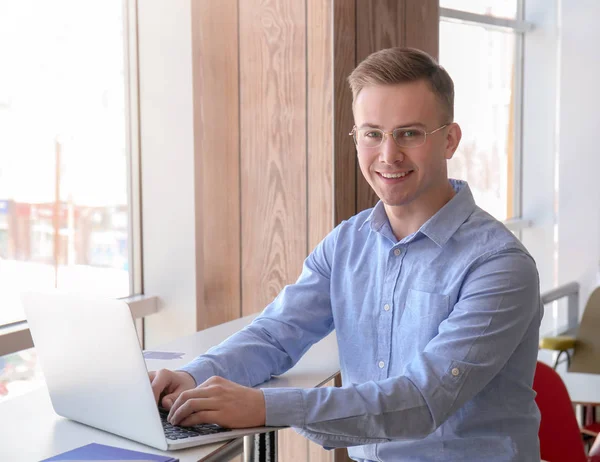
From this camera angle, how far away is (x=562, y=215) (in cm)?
496

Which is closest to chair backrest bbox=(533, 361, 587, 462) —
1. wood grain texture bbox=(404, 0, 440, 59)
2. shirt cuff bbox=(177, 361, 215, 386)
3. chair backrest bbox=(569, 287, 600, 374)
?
shirt cuff bbox=(177, 361, 215, 386)

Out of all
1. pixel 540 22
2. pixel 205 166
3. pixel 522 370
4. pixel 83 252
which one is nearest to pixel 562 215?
pixel 540 22

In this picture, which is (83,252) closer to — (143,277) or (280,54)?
(143,277)

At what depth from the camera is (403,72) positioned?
5.18 ft

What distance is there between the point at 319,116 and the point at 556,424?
4.06ft

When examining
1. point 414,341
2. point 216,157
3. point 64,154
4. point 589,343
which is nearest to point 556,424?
point 414,341

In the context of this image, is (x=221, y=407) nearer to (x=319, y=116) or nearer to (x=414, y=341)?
(x=414, y=341)

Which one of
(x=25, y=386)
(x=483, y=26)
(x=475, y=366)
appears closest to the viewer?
(x=475, y=366)

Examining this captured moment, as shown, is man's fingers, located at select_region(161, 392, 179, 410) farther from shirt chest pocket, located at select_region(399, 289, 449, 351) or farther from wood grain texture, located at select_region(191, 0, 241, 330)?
wood grain texture, located at select_region(191, 0, 241, 330)

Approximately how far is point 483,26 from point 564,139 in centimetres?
93

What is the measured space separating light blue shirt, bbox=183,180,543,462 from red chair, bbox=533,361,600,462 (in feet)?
2.12

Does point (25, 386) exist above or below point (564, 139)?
below

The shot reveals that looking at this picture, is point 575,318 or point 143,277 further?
point 575,318

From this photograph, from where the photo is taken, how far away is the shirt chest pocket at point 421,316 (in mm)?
1546
